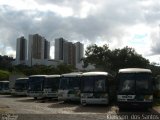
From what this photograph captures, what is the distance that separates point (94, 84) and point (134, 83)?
15.3 feet

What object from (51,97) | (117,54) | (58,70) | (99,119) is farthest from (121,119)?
(58,70)

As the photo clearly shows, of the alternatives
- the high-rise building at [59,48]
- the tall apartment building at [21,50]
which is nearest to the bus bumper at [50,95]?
the high-rise building at [59,48]

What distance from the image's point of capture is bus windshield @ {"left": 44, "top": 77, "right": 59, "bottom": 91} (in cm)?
3825

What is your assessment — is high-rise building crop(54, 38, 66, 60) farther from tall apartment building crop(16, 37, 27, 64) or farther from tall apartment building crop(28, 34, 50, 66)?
tall apartment building crop(16, 37, 27, 64)

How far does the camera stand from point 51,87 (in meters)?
38.4

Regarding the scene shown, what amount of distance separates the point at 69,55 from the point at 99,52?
63.4 meters

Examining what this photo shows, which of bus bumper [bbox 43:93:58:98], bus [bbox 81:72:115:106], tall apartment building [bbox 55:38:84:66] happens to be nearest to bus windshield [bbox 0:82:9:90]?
bus bumper [bbox 43:93:58:98]

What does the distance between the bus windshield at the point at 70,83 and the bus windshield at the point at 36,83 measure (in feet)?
23.6

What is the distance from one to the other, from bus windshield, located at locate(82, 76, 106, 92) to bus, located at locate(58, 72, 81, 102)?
3.21 m

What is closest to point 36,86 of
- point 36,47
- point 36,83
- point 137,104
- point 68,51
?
point 36,83

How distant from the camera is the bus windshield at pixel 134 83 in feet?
78.2

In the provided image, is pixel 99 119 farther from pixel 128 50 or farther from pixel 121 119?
pixel 128 50

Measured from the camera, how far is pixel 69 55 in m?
121

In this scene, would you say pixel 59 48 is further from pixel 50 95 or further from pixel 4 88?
pixel 50 95
